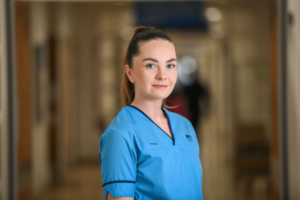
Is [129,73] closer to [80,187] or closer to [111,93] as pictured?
[80,187]

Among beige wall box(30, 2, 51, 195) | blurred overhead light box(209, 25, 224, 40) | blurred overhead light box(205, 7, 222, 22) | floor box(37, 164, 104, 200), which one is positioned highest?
blurred overhead light box(205, 7, 222, 22)

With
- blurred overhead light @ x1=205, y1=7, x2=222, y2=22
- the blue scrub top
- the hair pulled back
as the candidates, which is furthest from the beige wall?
the blue scrub top

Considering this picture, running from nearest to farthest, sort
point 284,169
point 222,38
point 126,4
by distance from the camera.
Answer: point 284,169 → point 126,4 → point 222,38

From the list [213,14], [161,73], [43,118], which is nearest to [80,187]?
[43,118]

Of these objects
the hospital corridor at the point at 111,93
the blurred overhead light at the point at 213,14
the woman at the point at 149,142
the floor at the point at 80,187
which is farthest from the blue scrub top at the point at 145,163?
the blurred overhead light at the point at 213,14

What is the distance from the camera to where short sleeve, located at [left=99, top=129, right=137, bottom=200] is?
0.86 m

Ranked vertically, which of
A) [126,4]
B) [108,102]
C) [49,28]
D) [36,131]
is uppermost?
[126,4]

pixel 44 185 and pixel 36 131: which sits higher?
pixel 36 131

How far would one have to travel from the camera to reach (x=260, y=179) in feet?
12.7

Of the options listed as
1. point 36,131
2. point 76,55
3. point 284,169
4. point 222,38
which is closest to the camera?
point 284,169

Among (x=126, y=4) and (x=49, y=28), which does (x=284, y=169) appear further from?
(x=49, y=28)

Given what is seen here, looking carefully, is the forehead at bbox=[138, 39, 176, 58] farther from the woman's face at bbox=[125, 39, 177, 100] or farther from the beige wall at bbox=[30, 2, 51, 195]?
the beige wall at bbox=[30, 2, 51, 195]

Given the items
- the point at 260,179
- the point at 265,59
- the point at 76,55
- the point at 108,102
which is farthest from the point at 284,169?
the point at 76,55

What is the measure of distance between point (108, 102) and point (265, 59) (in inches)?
83.2
